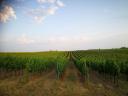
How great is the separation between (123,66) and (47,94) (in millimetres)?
8539

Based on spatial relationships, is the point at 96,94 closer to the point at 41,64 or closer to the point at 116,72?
the point at 116,72

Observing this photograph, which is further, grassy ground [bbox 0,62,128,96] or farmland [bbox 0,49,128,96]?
farmland [bbox 0,49,128,96]

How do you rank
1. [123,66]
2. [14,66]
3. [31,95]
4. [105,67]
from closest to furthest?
[31,95] → [123,66] → [105,67] → [14,66]

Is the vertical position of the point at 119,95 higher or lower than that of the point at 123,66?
lower

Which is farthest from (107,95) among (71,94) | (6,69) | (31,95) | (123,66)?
(6,69)

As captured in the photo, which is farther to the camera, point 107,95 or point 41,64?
point 41,64

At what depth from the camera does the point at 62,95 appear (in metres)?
8.75

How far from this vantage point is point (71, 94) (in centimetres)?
899

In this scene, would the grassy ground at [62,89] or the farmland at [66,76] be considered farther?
the farmland at [66,76]

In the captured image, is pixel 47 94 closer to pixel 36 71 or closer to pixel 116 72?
pixel 116 72

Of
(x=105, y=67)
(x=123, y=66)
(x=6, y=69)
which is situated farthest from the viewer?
(x=6, y=69)

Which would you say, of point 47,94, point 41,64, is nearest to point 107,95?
point 47,94

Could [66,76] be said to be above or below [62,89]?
below

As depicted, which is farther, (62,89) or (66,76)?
(66,76)
